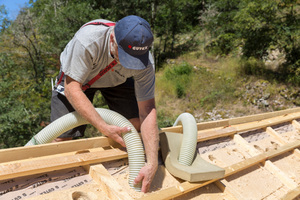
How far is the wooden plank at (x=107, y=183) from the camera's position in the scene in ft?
5.36

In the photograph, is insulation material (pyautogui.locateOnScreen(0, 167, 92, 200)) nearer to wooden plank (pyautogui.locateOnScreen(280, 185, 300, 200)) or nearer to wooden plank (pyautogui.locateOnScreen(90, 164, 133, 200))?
wooden plank (pyautogui.locateOnScreen(90, 164, 133, 200))

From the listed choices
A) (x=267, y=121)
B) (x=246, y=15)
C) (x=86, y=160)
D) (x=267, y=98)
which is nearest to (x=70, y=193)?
(x=86, y=160)

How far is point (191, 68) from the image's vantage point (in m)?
12.9

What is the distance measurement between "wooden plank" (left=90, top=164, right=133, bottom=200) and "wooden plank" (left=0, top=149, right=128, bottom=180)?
0.08 meters

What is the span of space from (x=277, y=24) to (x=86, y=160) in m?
10.4

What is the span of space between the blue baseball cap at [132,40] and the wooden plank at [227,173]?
1014mm

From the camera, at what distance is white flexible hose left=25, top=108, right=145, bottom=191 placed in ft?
6.31

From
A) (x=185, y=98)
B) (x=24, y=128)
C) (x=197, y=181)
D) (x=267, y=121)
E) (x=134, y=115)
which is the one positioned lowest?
(x=185, y=98)

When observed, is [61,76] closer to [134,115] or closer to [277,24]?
[134,115]

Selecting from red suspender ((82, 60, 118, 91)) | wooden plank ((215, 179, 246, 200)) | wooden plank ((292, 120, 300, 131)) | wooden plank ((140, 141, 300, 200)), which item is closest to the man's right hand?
red suspender ((82, 60, 118, 91))

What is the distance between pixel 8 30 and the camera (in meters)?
10.1

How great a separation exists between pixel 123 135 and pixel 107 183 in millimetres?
428

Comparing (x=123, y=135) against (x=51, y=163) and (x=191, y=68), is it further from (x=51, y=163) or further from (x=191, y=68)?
(x=191, y=68)

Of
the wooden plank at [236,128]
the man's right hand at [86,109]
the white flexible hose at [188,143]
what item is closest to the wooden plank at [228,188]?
the white flexible hose at [188,143]
